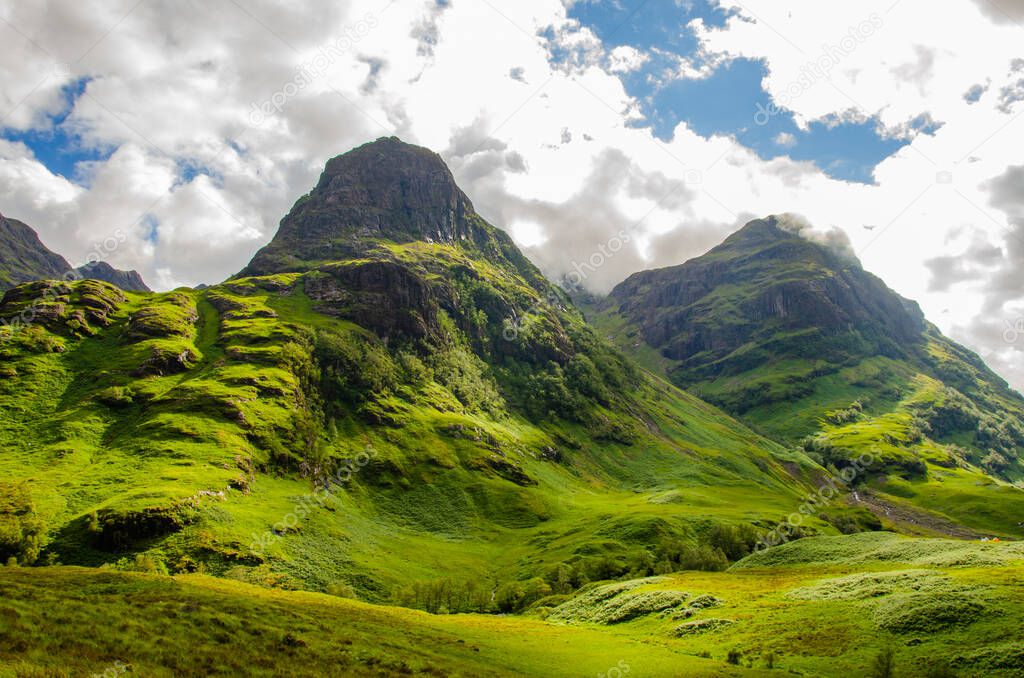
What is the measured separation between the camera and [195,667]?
30.1 meters

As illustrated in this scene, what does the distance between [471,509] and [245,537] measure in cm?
7412

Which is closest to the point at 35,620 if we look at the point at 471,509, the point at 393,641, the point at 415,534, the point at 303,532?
the point at 393,641

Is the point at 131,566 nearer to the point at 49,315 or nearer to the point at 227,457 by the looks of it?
the point at 227,457

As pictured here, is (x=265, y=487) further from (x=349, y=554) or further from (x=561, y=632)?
(x=561, y=632)

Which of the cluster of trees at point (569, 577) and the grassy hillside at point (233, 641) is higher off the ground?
the grassy hillside at point (233, 641)

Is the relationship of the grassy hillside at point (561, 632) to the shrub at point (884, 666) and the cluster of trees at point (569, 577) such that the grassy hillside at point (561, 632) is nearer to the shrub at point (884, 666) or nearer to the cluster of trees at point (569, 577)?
the shrub at point (884, 666)

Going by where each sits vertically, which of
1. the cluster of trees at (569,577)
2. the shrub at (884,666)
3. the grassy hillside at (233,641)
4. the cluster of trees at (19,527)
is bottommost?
the cluster of trees at (569,577)

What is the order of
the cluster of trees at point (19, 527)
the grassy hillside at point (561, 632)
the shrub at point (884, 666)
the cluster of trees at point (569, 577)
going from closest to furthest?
the grassy hillside at point (561, 632) < the shrub at point (884, 666) < the cluster of trees at point (19, 527) < the cluster of trees at point (569, 577)

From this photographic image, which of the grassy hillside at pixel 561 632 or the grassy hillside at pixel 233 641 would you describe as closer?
the grassy hillside at pixel 233 641

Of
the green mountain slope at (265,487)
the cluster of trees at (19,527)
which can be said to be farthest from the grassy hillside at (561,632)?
the green mountain slope at (265,487)

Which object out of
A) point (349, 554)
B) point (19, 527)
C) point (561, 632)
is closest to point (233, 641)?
point (561, 632)

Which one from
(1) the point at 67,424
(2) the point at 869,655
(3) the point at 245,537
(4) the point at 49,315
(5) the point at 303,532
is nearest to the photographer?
(2) the point at 869,655

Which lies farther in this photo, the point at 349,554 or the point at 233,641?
the point at 349,554

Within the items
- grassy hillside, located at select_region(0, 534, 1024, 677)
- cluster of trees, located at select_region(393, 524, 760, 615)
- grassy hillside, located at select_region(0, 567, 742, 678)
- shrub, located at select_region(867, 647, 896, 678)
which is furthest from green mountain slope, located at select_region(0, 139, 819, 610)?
shrub, located at select_region(867, 647, 896, 678)
